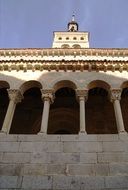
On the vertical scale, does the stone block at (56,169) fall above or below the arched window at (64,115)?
below

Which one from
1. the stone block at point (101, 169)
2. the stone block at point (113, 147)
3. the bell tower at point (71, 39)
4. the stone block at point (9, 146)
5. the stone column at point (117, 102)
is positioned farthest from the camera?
the bell tower at point (71, 39)

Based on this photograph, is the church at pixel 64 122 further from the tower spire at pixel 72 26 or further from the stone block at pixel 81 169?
the tower spire at pixel 72 26

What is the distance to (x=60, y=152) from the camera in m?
7.40

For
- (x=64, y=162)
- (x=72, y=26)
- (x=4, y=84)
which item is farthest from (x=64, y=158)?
(x=72, y=26)

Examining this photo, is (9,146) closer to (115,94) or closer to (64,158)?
(64,158)

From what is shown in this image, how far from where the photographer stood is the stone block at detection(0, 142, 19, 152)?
7568 mm

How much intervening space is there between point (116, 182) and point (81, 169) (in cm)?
93

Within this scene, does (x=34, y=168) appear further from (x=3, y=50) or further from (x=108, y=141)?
(x=3, y=50)

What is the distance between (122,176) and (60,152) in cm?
174

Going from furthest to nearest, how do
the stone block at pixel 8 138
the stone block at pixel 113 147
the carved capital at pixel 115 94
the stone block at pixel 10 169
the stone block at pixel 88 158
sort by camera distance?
1. the carved capital at pixel 115 94
2. the stone block at pixel 8 138
3. the stone block at pixel 113 147
4. the stone block at pixel 88 158
5. the stone block at pixel 10 169

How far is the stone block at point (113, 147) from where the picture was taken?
744 centimetres

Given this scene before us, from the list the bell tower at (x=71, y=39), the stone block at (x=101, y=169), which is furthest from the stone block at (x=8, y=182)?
the bell tower at (x=71, y=39)

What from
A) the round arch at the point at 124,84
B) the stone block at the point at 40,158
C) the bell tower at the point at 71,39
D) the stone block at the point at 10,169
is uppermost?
the bell tower at the point at 71,39

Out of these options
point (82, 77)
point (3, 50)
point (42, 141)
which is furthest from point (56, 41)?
point (42, 141)
